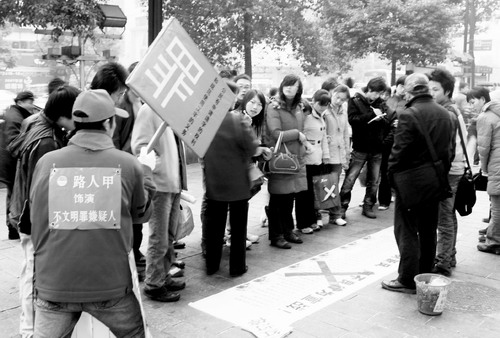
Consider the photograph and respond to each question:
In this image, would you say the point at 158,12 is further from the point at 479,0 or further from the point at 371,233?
the point at 479,0

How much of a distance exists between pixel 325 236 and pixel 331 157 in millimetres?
994

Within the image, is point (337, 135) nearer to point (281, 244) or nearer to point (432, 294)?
point (281, 244)

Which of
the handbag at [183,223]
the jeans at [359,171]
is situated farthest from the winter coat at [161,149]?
the jeans at [359,171]

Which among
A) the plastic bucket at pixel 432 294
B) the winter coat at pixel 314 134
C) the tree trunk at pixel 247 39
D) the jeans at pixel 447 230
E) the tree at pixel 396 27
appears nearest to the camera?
the plastic bucket at pixel 432 294

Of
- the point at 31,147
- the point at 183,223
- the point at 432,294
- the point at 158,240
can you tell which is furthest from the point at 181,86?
the point at 432,294

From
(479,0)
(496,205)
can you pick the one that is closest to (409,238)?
(496,205)

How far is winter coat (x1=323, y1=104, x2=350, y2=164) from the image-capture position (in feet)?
21.8

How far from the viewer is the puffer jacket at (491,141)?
5.57 meters

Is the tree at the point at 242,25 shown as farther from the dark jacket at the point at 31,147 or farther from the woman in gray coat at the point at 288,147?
the dark jacket at the point at 31,147

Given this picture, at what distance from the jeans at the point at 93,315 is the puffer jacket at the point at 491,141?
4373mm

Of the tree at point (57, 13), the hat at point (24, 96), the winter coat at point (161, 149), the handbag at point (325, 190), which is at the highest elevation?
Answer: the tree at point (57, 13)

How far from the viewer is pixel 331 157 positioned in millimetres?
6652

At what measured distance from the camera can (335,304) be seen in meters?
4.29

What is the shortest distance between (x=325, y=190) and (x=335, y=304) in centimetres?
237
